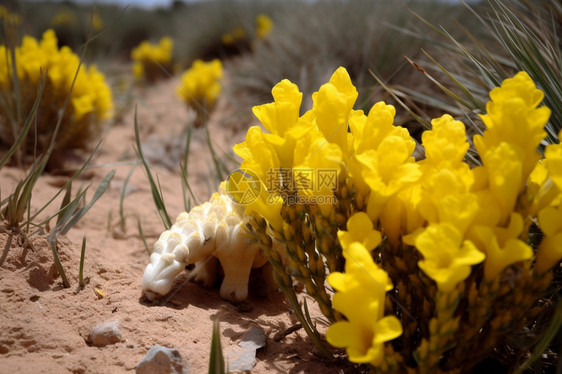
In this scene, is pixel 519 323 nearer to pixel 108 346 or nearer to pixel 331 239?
pixel 331 239

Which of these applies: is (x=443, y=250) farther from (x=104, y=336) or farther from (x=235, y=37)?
(x=235, y=37)

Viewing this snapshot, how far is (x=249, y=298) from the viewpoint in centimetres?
174

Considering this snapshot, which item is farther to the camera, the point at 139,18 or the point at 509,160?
the point at 139,18

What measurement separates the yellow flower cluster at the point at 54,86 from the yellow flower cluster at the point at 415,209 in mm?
2330

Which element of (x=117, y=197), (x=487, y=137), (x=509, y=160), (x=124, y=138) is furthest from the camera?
(x=124, y=138)

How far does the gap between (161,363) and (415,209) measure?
2.50 feet

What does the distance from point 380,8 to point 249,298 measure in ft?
15.5

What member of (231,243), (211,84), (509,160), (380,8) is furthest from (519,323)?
(380,8)

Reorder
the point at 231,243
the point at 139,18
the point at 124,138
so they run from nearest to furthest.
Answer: the point at 231,243 → the point at 124,138 → the point at 139,18

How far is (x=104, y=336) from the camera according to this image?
132 cm

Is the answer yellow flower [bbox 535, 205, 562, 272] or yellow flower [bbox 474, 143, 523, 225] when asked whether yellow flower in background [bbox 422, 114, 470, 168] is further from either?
yellow flower [bbox 535, 205, 562, 272]

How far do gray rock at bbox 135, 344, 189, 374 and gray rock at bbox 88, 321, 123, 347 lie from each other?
0.14 m

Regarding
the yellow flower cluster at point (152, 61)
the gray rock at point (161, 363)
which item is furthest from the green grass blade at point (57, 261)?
the yellow flower cluster at point (152, 61)

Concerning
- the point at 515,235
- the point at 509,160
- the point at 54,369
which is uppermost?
the point at 509,160
